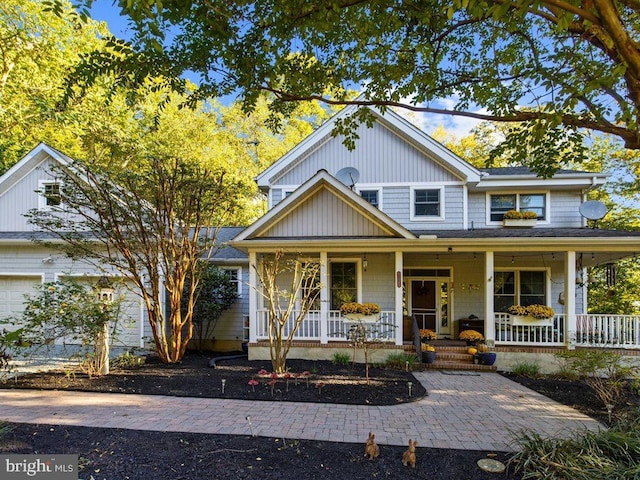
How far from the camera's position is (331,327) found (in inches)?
376

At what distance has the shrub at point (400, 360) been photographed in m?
8.38

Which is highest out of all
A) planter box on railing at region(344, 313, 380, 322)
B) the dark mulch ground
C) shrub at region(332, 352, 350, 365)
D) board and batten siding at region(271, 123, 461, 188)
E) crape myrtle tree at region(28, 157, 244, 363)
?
board and batten siding at region(271, 123, 461, 188)

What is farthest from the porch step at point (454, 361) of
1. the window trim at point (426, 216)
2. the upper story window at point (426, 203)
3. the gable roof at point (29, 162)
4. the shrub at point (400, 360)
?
the gable roof at point (29, 162)

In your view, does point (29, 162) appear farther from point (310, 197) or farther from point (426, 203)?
point (426, 203)

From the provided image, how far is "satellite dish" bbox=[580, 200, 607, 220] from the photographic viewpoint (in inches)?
396

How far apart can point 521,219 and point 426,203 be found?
3011 mm

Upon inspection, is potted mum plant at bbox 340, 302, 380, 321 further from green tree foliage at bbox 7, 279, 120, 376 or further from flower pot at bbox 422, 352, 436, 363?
green tree foliage at bbox 7, 279, 120, 376

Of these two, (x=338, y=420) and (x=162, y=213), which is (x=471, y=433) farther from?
(x=162, y=213)

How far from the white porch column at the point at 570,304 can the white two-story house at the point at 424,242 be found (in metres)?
0.03

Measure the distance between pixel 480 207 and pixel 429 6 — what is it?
8.30m

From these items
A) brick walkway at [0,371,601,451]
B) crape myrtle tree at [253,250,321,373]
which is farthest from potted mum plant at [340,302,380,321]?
brick walkway at [0,371,601,451]

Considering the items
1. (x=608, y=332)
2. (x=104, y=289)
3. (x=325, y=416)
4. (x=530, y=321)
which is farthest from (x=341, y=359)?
(x=608, y=332)

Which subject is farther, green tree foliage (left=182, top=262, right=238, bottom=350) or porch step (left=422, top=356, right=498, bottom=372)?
green tree foliage (left=182, top=262, right=238, bottom=350)

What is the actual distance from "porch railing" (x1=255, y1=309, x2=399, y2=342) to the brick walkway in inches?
107
